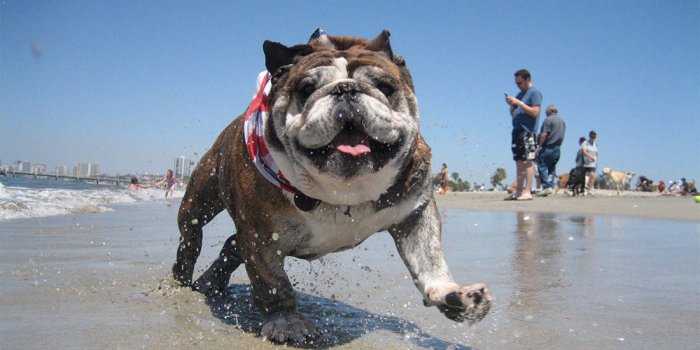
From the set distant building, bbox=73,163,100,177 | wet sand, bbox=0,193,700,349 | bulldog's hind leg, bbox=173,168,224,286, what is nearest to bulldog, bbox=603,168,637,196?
wet sand, bbox=0,193,700,349

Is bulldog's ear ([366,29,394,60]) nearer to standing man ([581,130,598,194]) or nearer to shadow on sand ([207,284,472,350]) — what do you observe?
shadow on sand ([207,284,472,350])

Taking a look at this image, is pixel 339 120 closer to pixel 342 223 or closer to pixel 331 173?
pixel 331 173

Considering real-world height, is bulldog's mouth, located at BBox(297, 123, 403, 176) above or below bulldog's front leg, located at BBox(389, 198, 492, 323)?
above

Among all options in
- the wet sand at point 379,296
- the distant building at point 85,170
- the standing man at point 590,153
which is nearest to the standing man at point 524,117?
the wet sand at point 379,296

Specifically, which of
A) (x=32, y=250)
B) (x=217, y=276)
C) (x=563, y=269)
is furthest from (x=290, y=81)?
(x=32, y=250)

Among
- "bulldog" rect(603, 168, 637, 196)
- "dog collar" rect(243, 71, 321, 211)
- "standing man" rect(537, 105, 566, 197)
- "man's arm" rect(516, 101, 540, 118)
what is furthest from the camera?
"bulldog" rect(603, 168, 637, 196)

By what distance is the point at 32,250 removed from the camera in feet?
18.6

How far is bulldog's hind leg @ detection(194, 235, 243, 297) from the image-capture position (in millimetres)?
4180

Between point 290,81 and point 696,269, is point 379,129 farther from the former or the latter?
point 696,269

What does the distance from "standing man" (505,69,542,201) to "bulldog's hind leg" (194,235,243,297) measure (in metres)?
7.29

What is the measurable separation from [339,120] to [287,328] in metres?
1.06

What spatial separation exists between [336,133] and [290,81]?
1.34ft

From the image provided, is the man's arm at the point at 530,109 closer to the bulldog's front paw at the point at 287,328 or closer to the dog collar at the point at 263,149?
the dog collar at the point at 263,149

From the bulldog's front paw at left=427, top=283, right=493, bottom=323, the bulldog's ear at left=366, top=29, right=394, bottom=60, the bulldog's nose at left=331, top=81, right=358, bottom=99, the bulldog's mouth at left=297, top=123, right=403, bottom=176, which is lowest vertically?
the bulldog's front paw at left=427, top=283, right=493, bottom=323
